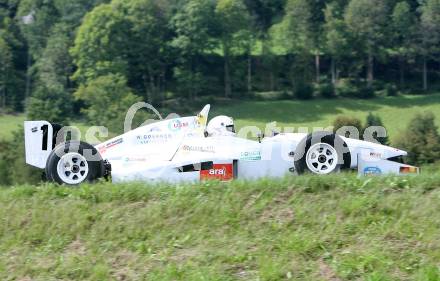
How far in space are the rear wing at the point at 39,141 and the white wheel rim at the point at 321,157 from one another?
4203 mm

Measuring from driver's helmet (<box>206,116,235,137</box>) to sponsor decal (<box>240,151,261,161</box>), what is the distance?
1.05 m

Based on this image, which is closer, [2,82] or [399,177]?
[399,177]

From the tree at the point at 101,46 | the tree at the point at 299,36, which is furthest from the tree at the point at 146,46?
the tree at the point at 299,36

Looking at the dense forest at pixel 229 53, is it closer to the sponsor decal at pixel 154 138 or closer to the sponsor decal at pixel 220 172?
the sponsor decal at pixel 154 138

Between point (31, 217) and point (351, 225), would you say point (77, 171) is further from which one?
point (351, 225)

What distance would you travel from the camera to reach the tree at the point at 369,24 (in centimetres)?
10019

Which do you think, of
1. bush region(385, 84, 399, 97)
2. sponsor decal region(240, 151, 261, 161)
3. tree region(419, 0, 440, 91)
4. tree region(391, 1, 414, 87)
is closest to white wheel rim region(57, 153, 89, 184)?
sponsor decal region(240, 151, 261, 161)

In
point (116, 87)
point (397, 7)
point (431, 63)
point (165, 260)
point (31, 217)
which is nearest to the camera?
point (165, 260)

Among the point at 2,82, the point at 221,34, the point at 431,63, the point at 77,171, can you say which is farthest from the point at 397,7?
the point at 77,171

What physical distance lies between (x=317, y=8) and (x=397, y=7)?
1184 cm

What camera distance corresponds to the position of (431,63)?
99.1 m

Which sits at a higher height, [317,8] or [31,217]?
[317,8]

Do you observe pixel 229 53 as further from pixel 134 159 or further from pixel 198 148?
pixel 198 148

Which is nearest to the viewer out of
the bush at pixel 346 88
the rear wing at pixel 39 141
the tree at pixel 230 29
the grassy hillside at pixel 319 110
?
the rear wing at pixel 39 141
